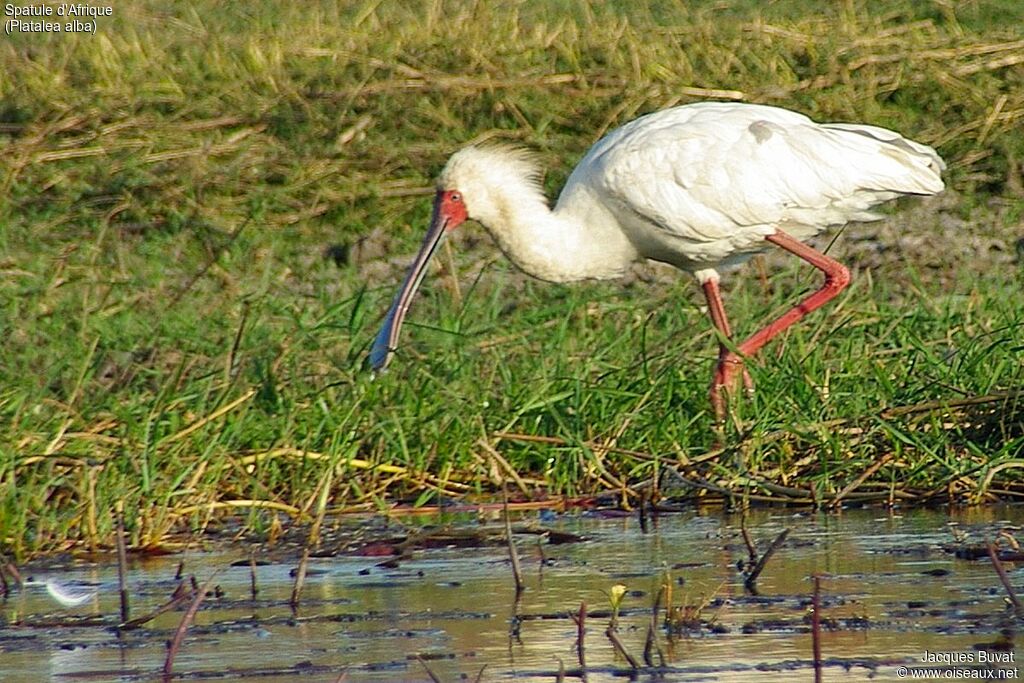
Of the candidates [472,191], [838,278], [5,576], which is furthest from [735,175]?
[5,576]

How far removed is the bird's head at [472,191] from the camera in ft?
26.0

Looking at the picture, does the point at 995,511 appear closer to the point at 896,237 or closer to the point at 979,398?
the point at 979,398

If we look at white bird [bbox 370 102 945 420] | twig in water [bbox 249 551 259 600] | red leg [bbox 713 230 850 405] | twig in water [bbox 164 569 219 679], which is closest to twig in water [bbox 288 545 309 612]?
twig in water [bbox 249 551 259 600]

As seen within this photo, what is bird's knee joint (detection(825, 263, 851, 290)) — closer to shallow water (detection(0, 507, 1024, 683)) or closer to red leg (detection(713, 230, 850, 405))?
red leg (detection(713, 230, 850, 405))

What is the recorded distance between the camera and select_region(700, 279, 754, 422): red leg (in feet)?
22.6

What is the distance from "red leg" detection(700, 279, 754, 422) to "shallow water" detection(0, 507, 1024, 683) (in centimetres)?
81

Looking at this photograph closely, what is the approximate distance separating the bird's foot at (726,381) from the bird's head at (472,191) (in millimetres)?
1130

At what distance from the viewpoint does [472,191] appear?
26.1 ft

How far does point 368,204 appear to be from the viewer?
1066 centimetres

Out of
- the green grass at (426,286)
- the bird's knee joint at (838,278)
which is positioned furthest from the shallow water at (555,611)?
the bird's knee joint at (838,278)

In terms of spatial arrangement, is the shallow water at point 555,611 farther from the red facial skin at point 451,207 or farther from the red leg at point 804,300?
Answer: the red facial skin at point 451,207

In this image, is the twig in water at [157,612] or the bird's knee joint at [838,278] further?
the bird's knee joint at [838,278]

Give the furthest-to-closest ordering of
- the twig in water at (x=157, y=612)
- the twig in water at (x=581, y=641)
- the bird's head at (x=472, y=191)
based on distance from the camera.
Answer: the bird's head at (x=472, y=191)
the twig in water at (x=157, y=612)
the twig in water at (x=581, y=641)

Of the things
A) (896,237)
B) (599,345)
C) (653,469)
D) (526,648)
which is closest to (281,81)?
(896,237)
